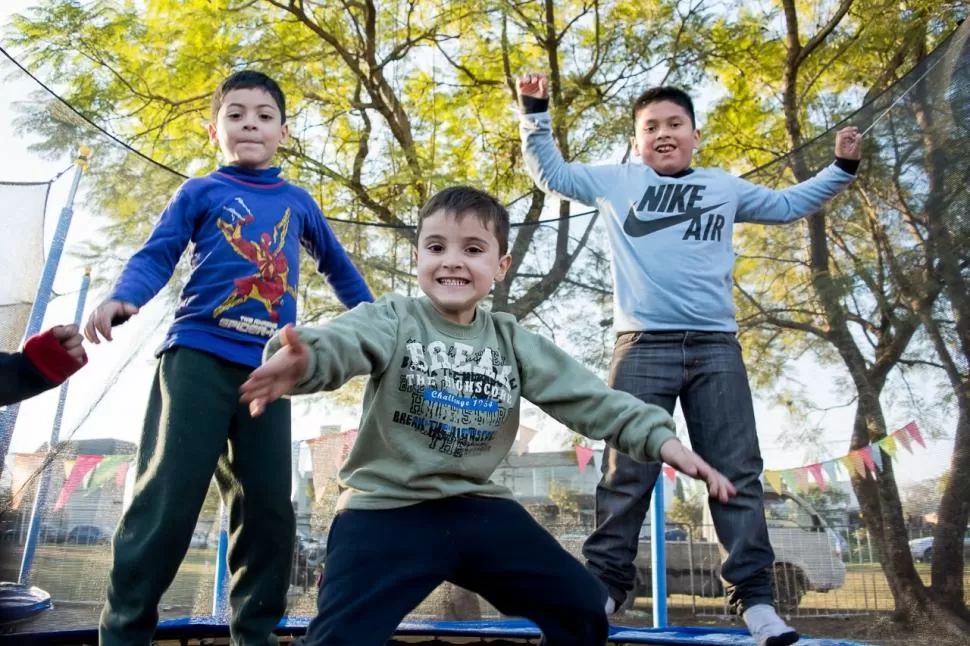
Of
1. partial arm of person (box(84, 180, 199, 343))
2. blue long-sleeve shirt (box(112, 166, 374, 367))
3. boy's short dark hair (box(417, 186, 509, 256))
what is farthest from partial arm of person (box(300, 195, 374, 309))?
boy's short dark hair (box(417, 186, 509, 256))

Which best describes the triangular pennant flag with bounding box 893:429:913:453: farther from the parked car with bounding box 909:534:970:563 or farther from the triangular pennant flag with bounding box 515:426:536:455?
the triangular pennant flag with bounding box 515:426:536:455

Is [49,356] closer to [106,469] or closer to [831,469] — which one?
[106,469]

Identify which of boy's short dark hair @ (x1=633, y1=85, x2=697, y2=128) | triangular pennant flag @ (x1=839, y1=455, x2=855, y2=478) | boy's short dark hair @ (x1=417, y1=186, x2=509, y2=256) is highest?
boy's short dark hair @ (x1=633, y1=85, x2=697, y2=128)

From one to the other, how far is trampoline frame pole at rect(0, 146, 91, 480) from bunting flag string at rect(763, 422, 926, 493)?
2.58m

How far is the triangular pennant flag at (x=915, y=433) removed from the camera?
2723 millimetres

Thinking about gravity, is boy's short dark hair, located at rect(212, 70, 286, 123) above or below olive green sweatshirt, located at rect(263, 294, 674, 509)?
above

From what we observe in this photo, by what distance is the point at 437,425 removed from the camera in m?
1.37

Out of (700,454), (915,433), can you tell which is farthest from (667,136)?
(915,433)

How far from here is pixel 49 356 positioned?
171 cm

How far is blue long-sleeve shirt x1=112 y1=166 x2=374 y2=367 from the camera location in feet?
5.53

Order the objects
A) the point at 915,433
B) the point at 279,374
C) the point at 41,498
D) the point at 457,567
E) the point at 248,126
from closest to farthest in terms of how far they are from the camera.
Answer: the point at 279,374
the point at 457,567
the point at 248,126
the point at 41,498
the point at 915,433

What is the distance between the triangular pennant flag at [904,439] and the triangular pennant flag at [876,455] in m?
0.08

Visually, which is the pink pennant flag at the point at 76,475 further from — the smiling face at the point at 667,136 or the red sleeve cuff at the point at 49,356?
the smiling face at the point at 667,136

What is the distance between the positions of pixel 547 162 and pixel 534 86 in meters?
0.20
